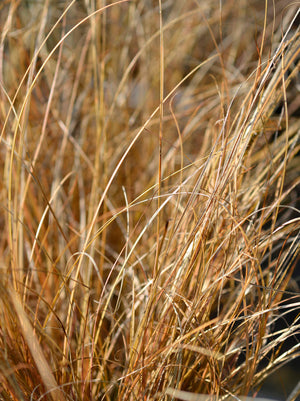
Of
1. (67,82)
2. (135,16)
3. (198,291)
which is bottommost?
(198,291)

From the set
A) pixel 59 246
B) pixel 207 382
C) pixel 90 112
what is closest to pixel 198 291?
pixel 207 382

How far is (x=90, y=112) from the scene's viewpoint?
2.90 ft

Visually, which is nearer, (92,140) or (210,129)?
(210,129)

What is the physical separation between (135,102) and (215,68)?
0.62 ft

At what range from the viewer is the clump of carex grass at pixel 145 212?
486mm

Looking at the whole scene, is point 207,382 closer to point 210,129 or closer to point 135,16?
point 210,129

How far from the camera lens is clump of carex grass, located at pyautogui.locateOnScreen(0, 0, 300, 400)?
0.49 m

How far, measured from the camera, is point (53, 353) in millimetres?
494

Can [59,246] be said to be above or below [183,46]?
below

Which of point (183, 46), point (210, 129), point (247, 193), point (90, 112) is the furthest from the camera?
point (183, 46)

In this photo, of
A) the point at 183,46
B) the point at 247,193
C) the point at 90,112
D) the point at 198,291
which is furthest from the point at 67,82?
the point at 198,291

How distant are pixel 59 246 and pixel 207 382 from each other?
1.00 feet

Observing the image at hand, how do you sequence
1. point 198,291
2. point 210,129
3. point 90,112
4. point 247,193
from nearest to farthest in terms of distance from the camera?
point 198,291 < point 247,193 < point 210,129 < point 90,112

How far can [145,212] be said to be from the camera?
797 mm
